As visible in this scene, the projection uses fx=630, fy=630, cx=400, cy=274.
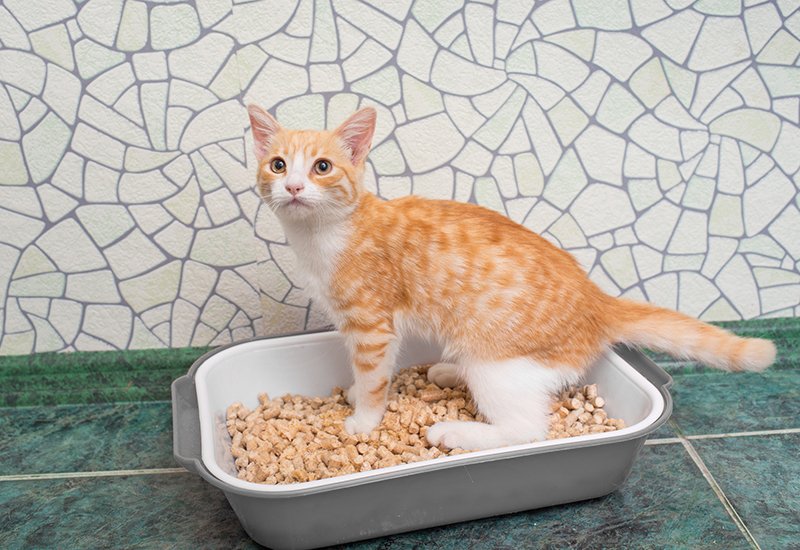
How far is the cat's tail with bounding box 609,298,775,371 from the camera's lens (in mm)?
1074

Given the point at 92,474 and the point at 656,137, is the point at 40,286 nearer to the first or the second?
the point at 92,474

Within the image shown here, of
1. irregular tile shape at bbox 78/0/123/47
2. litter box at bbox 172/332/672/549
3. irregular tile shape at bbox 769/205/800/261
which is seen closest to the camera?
litter box at bbox 172/332/672/549

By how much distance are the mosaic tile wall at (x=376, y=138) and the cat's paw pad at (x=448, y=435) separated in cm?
44

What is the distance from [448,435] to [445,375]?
8.7 inches

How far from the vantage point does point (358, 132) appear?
1.03m

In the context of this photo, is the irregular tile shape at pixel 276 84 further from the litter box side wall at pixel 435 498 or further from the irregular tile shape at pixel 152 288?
the litter box side wall at pixel 435 498

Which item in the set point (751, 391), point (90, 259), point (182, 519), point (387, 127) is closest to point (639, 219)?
point (751, 391)

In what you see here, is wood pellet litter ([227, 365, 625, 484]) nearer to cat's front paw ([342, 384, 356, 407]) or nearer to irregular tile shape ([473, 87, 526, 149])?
cat's front paw ([342, 384, 356, 407])

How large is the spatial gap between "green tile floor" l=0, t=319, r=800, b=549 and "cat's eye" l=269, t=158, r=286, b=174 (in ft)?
1.87

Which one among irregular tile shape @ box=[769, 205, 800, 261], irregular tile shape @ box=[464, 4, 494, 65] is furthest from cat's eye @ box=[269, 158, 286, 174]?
irregular tile shape @ box=[769, 205, 800, 261]

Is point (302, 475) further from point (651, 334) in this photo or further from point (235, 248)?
point (651, 334)

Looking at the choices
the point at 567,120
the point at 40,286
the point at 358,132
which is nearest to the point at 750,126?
the point at 567,120

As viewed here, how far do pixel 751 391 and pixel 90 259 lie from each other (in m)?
1.46

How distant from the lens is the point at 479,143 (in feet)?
4.31
